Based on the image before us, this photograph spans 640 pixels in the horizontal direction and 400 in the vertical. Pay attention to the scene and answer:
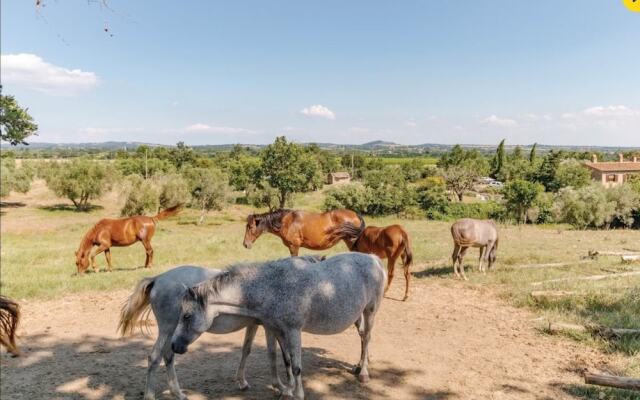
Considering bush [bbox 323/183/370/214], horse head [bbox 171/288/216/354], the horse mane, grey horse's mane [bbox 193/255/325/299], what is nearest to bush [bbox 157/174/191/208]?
bush [bbox 323/183/370/214]

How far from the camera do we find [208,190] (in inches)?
1577

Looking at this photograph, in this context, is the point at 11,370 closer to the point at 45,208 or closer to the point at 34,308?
the point at 34,308

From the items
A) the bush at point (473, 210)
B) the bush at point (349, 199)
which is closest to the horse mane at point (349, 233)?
the bush at point (349, 199)

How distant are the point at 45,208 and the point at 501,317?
155 feet

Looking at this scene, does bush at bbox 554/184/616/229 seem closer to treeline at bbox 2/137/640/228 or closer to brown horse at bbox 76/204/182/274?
treeline at bbox 2/137/640/228

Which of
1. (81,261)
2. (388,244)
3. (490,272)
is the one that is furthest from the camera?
(81,261)

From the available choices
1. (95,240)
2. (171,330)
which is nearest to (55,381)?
(171,330)

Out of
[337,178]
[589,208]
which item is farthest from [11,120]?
[337,178]

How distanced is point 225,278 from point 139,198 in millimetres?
35674

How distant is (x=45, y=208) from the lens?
42500mm

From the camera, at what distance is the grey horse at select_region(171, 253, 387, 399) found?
15.0 feet

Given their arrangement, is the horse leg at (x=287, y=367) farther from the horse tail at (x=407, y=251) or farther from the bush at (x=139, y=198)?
the bush at (x=139, y=198)

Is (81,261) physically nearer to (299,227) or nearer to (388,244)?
(299,227)

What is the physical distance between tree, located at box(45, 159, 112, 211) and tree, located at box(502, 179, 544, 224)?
42574 millimetres
